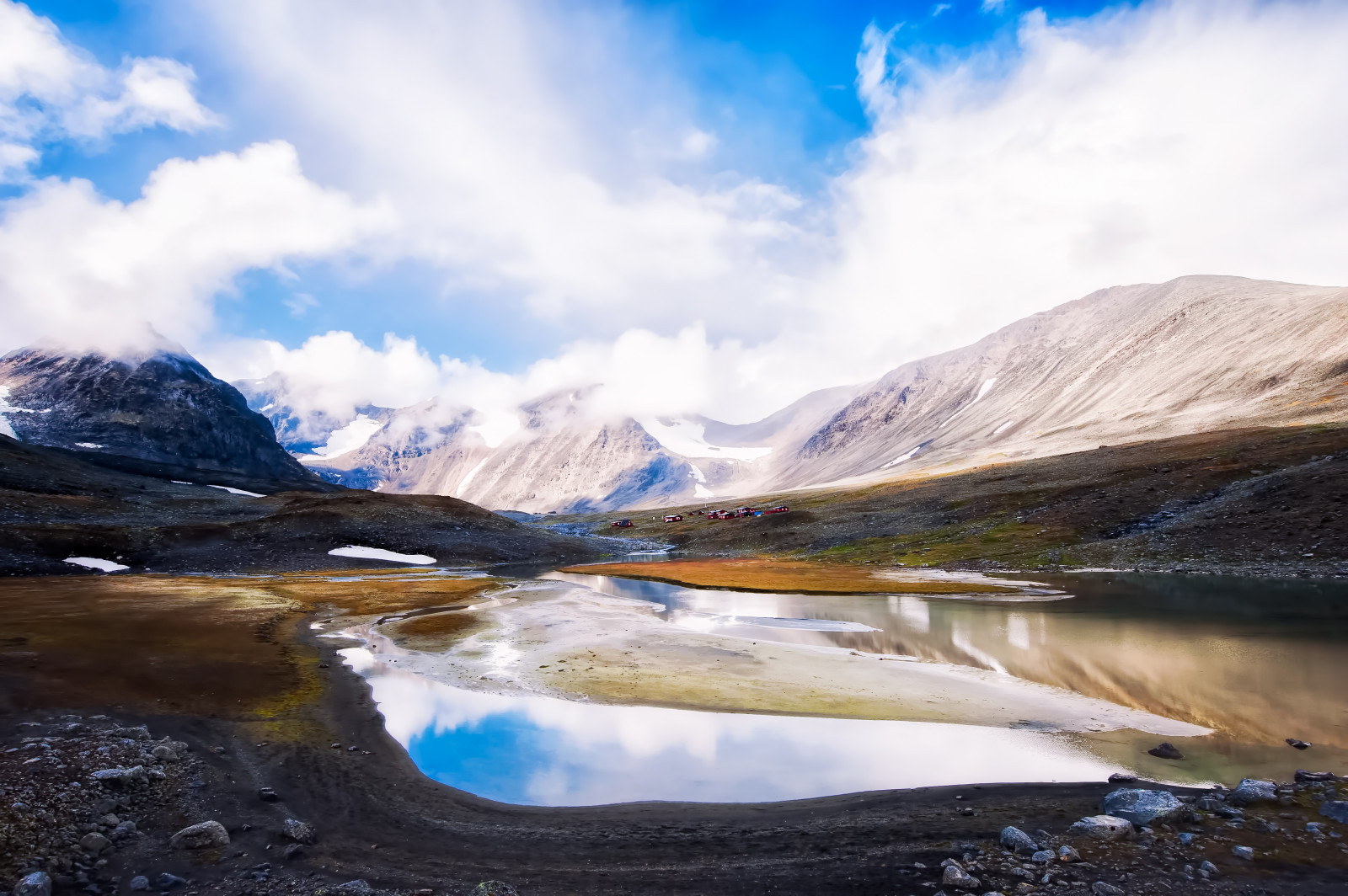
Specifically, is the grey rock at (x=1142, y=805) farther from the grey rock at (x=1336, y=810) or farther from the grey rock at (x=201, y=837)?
the grey rock at (x=201, y=837)

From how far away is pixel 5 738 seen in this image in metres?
16.7

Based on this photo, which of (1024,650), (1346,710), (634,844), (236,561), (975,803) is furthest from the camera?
(236,561)

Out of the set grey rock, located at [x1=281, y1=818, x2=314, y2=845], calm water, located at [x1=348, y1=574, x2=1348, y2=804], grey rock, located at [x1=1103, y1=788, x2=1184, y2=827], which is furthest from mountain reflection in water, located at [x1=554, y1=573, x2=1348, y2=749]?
grey rock, located at [x1=281, y1=818, x2=314, y2=845]

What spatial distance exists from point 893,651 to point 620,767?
20056 millimetres

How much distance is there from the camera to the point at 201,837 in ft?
41.5

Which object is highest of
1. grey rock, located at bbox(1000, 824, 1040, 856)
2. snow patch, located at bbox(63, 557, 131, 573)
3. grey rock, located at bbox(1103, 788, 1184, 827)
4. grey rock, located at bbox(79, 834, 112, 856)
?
snow patch, located at bbox(63, 557, 131, 573)

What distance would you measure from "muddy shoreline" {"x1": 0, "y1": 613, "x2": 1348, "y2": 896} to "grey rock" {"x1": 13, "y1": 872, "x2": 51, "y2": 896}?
775 millimetres

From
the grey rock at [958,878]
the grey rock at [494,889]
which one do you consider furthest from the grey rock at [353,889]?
the grey rock at [958,878]

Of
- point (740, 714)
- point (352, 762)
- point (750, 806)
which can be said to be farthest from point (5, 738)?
point (740, 714)

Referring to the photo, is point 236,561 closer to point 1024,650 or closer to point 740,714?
point 740,714

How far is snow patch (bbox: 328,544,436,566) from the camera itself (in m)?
97.8

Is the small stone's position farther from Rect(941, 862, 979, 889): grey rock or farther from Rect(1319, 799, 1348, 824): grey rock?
Rect(941, 862, 979, 889): grey rock

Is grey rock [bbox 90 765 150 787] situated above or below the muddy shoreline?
above

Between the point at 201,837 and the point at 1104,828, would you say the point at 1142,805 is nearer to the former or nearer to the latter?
the point at 1104,828
